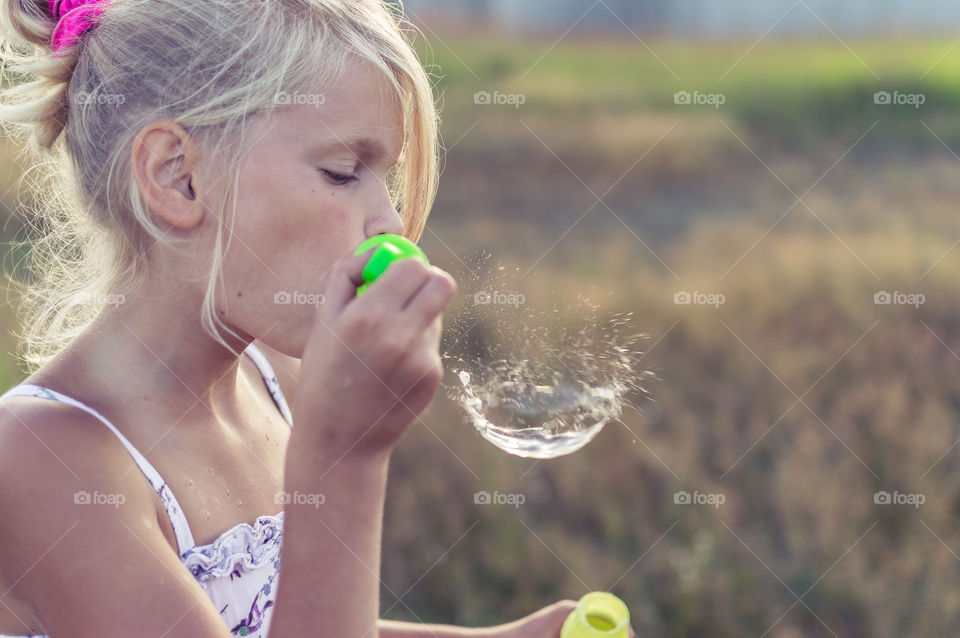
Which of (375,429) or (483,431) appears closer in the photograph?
(375,429)

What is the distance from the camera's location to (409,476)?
3465mm

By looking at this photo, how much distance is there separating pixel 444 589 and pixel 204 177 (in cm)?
191

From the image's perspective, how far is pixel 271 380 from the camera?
6.04ft

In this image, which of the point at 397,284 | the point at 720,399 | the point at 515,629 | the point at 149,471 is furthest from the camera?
the point at 720,399

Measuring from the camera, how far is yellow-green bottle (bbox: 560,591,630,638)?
4.37 ft

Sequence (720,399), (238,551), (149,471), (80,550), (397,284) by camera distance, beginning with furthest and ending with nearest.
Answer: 1. (720,399)
2. (238,551)
3. (149,471)
4. (80,550)
5. (397,284)

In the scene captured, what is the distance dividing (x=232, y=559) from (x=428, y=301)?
0.59 meters

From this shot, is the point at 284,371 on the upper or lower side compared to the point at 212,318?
lower

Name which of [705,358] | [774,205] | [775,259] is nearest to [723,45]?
[774,205]

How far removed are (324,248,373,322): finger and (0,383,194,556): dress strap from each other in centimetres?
41

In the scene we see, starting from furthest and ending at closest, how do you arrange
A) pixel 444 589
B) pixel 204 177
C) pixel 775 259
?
pixel 775 259
pixel 444 589
pixel 204 177

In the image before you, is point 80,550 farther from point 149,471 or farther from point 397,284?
point 397,284

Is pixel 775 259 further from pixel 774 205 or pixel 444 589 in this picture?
pixel 444 589

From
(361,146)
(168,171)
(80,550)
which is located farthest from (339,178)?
(80,550)
